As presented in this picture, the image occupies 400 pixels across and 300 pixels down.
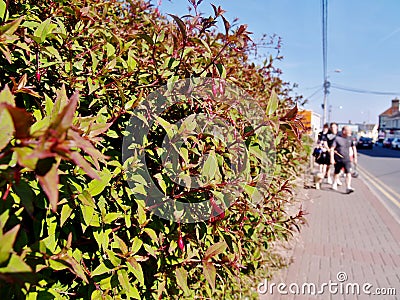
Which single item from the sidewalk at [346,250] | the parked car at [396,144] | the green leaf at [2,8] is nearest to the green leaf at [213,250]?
the green leaf at [2,8]

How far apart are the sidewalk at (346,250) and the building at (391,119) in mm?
81665

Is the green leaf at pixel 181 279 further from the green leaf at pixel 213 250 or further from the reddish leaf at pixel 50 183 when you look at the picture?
the reddish leaf at pixel 50 183

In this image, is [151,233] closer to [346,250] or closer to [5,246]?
[5,246]

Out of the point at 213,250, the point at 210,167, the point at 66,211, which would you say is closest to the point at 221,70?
the point at 210,167

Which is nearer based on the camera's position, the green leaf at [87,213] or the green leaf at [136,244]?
the green leaf at [87,213]

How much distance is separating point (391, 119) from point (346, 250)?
9167 centimetres

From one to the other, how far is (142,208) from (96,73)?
0.61m

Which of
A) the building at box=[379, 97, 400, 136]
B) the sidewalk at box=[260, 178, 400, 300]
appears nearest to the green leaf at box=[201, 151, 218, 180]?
the sidewalk at box=[260, 178, 400, 300]

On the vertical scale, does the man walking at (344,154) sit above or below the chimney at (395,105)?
below

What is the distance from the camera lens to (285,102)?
3.87 meters

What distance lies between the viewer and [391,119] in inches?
3361

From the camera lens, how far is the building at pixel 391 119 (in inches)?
3245

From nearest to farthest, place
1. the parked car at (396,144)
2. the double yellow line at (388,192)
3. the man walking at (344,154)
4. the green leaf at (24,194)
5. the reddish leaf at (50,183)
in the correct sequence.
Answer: the reddish leaf at (50,183), the green leaf at (24,194), the man walking at (344,154), the double yellow line at (388,192), the parked car at (396,144)

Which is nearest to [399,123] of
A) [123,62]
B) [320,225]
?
[320,225]
